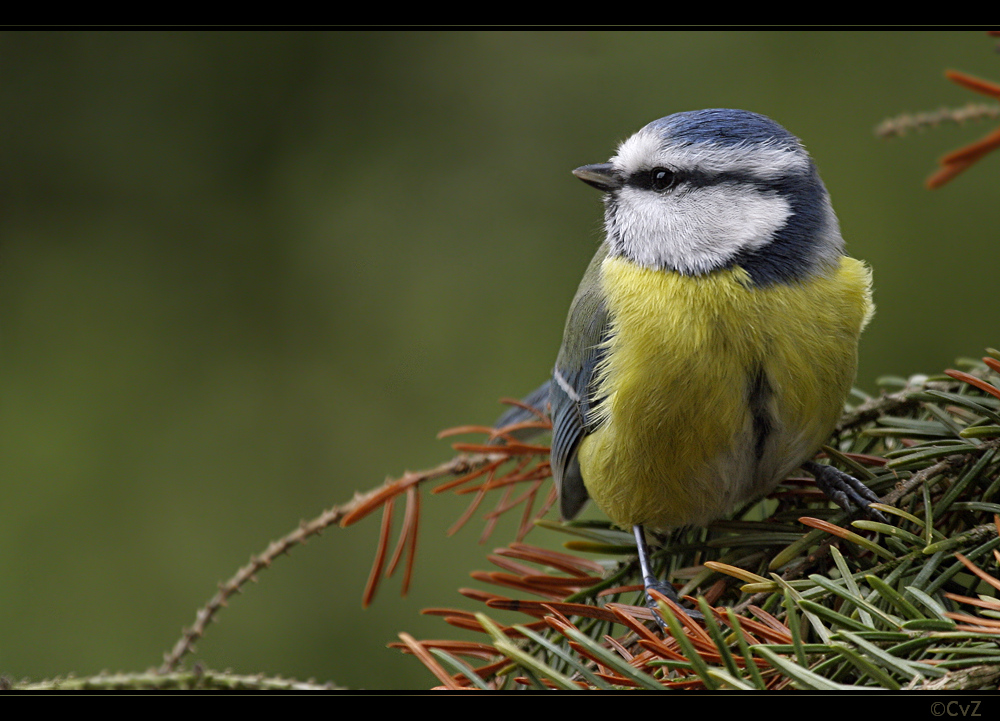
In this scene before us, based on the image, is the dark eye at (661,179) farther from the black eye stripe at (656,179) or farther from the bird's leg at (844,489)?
the bird's leg at (844,489)

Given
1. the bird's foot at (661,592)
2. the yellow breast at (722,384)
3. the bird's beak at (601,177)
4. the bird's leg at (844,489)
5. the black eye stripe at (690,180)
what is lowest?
the bird's foot at (661,592)

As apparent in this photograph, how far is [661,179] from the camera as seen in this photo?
1.48 m

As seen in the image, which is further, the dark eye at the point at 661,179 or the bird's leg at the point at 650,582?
the dark eye at the point at 661,179

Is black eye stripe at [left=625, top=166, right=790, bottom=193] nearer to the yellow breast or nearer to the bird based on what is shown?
the bird

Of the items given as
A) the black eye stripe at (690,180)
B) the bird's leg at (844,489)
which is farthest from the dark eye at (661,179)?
the bird's leg at (844,489)

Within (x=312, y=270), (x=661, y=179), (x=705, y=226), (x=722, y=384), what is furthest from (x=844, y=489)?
(x=312, y=270)

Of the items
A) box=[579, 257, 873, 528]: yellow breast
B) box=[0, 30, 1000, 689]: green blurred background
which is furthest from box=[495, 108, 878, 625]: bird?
box=[0, 30, 1000, 689]: green blurred background

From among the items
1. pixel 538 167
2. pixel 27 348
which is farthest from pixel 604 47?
pixel 27 348

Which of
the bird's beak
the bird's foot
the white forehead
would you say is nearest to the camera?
the bird's foot

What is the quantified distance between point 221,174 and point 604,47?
1275mm

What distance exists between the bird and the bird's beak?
15 millimetres

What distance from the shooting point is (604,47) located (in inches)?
110

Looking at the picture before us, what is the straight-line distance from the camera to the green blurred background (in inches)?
97.3

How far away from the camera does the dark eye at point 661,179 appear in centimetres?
147
